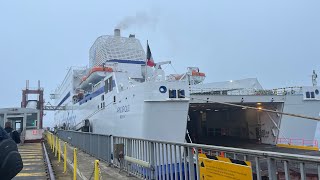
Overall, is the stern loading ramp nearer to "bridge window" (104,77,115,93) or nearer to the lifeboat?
"bridge window" (104,77,115,93)

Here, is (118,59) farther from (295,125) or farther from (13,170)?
(13,170)

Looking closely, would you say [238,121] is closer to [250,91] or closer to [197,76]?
[197,76]

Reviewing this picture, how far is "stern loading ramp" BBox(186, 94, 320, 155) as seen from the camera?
18.3 metres

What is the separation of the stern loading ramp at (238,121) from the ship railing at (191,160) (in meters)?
3.71

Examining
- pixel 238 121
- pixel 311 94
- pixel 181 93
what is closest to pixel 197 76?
pixel 238 121

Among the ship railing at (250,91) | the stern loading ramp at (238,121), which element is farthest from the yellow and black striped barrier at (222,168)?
the ship railing at (250,91)

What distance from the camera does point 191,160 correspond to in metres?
5.73

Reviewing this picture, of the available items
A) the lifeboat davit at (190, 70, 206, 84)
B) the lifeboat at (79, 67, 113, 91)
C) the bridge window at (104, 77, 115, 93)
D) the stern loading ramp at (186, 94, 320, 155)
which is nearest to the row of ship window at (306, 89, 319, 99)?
the stern loading ramp at (186, 94, 320, 155)

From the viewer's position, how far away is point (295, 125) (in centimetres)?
1938

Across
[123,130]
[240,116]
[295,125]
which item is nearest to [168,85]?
[123,130]

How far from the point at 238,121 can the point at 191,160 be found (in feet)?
76.0

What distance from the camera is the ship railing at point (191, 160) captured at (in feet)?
12.4

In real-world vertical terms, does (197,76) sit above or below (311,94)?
above

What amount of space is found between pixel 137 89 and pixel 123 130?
3.11 meters
